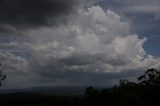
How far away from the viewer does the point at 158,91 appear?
4728 cm

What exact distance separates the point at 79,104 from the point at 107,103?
5.90 metres

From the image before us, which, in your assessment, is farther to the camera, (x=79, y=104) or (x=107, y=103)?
(x=79, y=104)

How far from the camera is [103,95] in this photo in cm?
5047

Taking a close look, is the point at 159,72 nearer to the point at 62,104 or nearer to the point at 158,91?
the point at 158,91

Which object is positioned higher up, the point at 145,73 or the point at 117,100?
the point at 145,73

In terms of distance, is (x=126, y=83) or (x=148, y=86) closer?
(x=148, y=86)

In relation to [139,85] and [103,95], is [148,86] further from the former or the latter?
[103,95]

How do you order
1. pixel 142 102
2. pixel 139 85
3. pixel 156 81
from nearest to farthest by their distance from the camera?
pixel 142 102
pixel 156 81
pixel 139 85

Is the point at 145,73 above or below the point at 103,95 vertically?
above

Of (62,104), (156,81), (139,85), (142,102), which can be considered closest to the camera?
(142,102)

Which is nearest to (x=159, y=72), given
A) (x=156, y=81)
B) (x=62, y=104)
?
(x=156, y=81)

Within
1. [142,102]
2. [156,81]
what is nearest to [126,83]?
[156,81]

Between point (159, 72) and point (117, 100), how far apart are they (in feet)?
24.6

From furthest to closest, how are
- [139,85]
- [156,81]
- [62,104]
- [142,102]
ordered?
[62,104] → [139,85] → [156,81] → [142,102]
